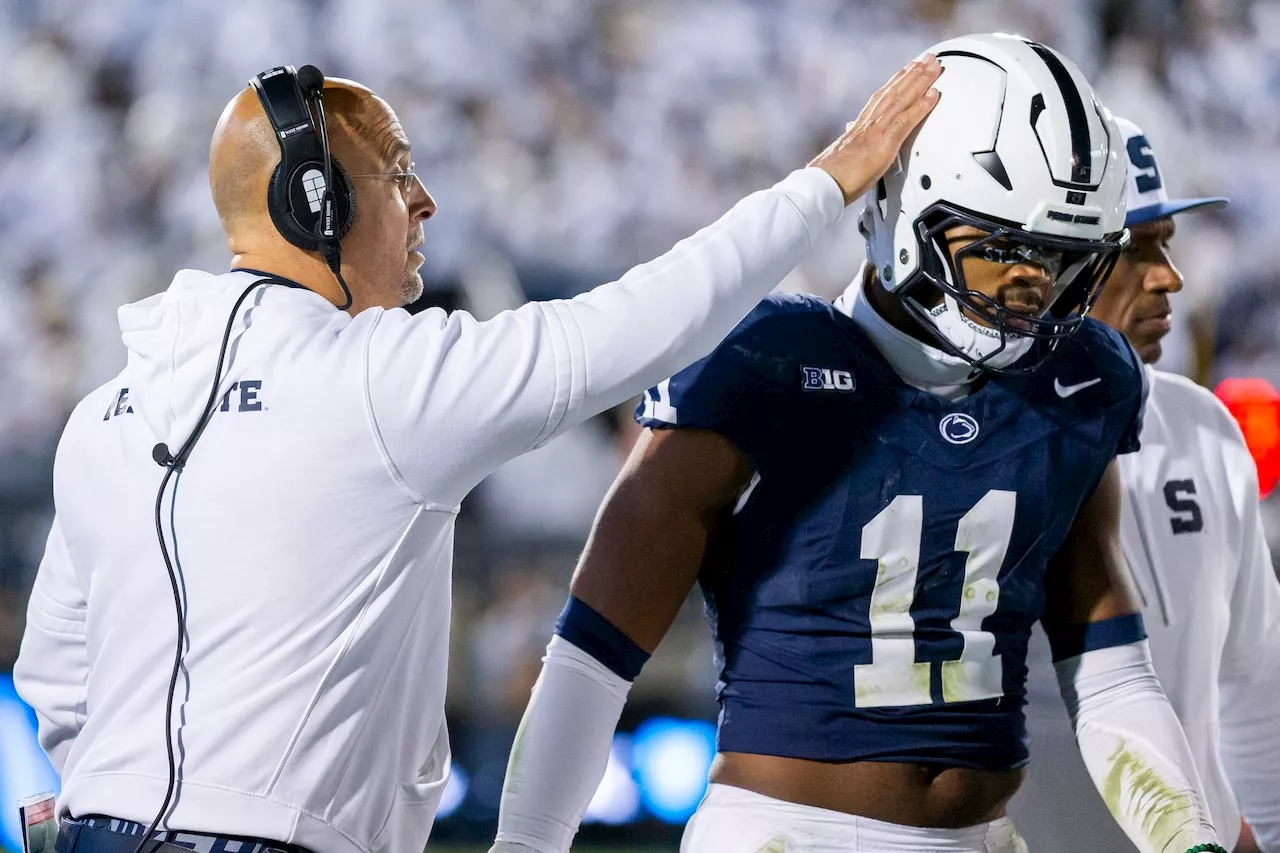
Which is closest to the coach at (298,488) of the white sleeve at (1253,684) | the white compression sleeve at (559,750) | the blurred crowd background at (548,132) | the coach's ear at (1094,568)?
the white compression sleeve at (559,750)

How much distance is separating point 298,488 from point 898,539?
0.69 metres

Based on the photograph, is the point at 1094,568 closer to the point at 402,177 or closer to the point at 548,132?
the point at 402,177

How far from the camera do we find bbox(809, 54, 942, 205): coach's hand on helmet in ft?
5.54

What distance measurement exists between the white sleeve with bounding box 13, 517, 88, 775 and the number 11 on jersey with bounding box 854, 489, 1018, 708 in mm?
868

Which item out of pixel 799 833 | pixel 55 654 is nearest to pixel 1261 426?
pixel 799 833

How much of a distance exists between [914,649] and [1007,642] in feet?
0.47

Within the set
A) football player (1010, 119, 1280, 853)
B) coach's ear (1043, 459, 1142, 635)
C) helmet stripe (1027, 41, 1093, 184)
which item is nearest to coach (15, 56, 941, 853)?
helmet stripe (1027, 41, 1093, 184)

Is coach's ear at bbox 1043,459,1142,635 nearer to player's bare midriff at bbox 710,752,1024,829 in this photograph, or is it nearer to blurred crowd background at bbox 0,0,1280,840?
player's bare midriff at bbox 710,752,1024,829

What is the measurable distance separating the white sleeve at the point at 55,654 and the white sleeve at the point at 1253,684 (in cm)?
176

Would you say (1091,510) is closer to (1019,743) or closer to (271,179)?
(1019,743)

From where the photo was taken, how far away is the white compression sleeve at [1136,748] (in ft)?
5.58

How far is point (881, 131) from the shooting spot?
1743 mm

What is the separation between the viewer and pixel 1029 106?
177 cm

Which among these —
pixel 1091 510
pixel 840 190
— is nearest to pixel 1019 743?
pixel 1091 510
